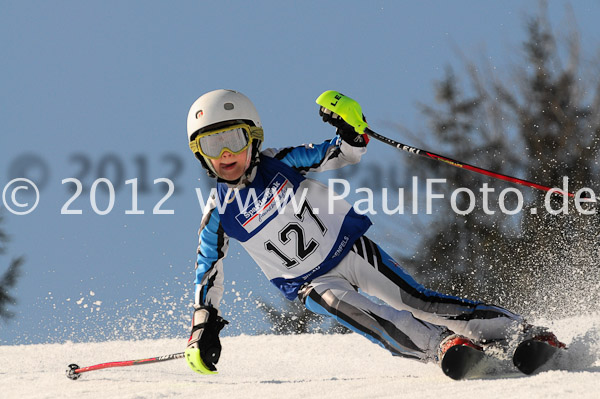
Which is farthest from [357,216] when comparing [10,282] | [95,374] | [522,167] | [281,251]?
[10,282]

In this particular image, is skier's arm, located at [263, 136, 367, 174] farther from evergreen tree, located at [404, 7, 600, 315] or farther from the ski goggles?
evergreen tree, located at [404, 7, 600, 315]

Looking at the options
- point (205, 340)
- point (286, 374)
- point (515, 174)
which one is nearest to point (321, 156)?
point (205, 340)

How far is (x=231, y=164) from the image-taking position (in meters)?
4.53

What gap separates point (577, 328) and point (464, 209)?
9526 mm

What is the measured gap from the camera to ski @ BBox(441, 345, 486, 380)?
148 inches

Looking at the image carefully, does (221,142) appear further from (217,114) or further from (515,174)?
(515,174)

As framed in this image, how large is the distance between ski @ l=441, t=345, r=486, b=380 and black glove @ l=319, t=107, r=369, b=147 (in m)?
1.59

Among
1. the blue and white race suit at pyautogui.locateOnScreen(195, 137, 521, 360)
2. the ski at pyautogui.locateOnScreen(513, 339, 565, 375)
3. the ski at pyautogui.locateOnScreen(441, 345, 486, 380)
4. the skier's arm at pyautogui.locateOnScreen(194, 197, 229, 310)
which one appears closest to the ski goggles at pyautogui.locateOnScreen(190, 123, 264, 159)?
the blue and white race suit at pyautogui.locateOnScreen(195, 137, 521, 360)

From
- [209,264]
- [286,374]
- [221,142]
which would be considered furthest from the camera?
[286,374]

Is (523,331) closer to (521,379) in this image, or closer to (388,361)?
(521,379)

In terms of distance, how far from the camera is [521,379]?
3613mm

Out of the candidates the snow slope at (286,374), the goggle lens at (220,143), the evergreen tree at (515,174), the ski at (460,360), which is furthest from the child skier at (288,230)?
the evergreen tree at (515,174)

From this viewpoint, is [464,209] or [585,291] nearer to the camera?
[585,291]

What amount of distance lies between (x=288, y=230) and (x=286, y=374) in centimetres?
167
